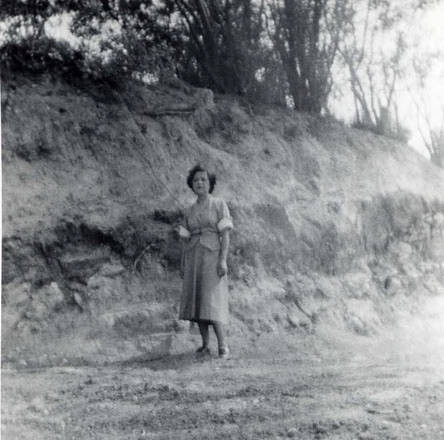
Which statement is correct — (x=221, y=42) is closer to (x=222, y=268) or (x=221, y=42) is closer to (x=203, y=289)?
(x=222, y=268)

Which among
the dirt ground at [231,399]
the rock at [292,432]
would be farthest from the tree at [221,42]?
the rock at [292,432]

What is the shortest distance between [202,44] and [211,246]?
4.61 m

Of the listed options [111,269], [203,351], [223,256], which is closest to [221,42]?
[111,269]

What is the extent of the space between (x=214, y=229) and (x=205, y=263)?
335mm

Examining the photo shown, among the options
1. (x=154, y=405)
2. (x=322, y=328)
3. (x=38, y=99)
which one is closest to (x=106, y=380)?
(x=154, y=405)

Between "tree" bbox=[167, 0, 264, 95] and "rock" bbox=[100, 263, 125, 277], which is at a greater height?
"tree" bbox=[167, 0, 264, 95]

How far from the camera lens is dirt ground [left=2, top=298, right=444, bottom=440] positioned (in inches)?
131

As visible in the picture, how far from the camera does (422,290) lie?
8109 mm

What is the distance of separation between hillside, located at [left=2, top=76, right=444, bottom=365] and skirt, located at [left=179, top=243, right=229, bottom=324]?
2.08 feet

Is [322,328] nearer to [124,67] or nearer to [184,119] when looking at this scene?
[184,119]

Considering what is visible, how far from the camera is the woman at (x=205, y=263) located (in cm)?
495

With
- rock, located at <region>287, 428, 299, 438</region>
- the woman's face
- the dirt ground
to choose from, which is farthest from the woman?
rock, located at <region>287, 428, 299, 438</region>

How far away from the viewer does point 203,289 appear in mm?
4961

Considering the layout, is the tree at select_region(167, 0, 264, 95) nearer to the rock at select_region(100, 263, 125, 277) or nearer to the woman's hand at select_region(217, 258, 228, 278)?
the rock at select_region(100, 263, 125, 277)
